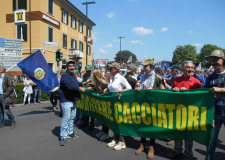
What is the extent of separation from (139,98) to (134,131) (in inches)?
29.0

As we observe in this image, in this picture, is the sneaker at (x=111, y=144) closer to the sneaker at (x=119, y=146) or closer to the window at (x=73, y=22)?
the sneaker at (x=119, y=146)

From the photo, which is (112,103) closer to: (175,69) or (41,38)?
(175,69)

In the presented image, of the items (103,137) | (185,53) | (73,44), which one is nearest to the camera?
(103,137)

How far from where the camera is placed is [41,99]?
1371cm

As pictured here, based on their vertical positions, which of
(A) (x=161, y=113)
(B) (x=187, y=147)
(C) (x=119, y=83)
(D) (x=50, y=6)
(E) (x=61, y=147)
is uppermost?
(D) (x=50, y=6)

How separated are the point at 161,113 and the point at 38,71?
4.89m

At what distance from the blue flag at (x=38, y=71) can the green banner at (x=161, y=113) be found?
3.16m

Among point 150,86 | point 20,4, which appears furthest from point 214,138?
point 20,4

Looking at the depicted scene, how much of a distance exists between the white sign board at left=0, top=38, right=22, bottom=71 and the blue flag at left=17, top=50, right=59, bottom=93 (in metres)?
5.80

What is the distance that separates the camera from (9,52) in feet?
40.6

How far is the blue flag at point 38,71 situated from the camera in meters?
6.95

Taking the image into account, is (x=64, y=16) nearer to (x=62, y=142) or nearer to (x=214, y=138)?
(x=62, y=142)

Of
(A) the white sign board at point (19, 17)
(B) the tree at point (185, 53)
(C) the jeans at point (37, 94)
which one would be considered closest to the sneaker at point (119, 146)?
(C) the jeans at point (37, 94)

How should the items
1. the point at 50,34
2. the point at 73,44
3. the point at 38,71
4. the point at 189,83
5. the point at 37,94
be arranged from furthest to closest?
1. the point at 73,44
2. the point at 50,34
3. the point at 37,94
4. the point at 38,71
5. the point at 189,83
